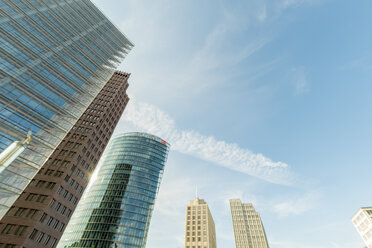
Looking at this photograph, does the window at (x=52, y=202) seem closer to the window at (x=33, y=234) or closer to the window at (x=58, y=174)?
the window at (x=33, y=234)

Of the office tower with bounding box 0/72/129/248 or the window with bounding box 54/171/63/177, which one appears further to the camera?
the window with bounding box 54/171/63/177

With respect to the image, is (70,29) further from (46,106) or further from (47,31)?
(46,106)

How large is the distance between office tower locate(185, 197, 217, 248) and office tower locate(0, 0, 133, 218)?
100892 mm

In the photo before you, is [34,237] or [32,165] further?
[34,237]

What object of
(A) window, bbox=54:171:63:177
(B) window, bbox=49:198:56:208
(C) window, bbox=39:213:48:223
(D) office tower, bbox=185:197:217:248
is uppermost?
(D) office tower, bbox=185:197:217:248

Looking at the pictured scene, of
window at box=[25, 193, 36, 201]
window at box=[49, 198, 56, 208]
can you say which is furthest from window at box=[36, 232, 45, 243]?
window at box=[25, 193, 36, 201]

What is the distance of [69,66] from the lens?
Answer: 4559 cm

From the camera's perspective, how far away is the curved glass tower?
81.9 m

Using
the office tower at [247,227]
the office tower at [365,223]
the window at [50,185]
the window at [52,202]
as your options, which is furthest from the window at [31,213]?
the office tower at [365,223]

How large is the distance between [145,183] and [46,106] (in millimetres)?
75026

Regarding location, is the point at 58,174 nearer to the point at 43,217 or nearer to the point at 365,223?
the point at 43,217

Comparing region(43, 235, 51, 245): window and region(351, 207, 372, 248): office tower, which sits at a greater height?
region(351, 207, 372, 248): office tower

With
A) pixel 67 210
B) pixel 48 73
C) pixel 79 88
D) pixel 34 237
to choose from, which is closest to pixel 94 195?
pixel 67 210

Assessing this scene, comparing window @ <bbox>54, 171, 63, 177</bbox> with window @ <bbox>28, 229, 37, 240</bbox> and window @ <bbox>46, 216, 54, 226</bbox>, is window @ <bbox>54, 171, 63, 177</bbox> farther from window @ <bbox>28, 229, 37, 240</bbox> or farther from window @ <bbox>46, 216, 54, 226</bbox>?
window @ <bbox>28, 229, 37, 240</bbox>
